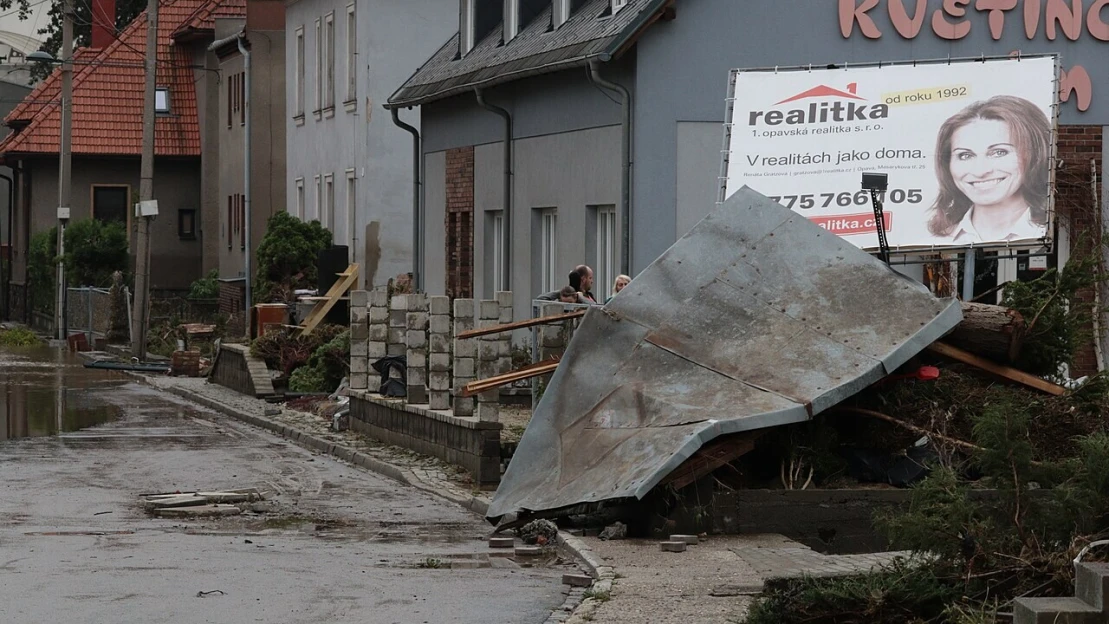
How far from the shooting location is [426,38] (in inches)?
1332

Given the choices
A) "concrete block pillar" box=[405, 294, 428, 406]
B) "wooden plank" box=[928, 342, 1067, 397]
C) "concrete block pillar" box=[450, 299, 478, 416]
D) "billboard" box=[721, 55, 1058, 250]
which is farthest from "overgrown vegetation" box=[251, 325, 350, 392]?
"wooden plank" box=[928, 342, 1067, 397]

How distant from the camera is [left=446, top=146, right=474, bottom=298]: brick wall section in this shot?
27078 millimetres

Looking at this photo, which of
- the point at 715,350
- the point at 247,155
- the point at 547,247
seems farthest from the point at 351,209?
the point at 715,350

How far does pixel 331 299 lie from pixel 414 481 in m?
15.4

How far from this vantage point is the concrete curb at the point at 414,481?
971cm

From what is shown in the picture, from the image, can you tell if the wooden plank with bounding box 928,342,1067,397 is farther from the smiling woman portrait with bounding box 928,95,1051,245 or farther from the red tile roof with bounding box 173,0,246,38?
the red tile roof with bounding box 173,0,246,38

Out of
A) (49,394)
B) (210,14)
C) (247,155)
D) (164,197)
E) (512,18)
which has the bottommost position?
(49,394)

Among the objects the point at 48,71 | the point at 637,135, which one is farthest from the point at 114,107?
the point at 637,135

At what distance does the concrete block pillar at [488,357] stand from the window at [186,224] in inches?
1511

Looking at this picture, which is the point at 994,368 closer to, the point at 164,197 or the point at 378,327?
the point at 378,327

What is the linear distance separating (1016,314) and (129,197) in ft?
145

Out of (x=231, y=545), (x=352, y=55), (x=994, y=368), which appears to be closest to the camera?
(x=231, y=545)

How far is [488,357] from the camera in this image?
16.5 meters

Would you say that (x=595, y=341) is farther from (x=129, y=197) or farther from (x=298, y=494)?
(x=129, y=197)
